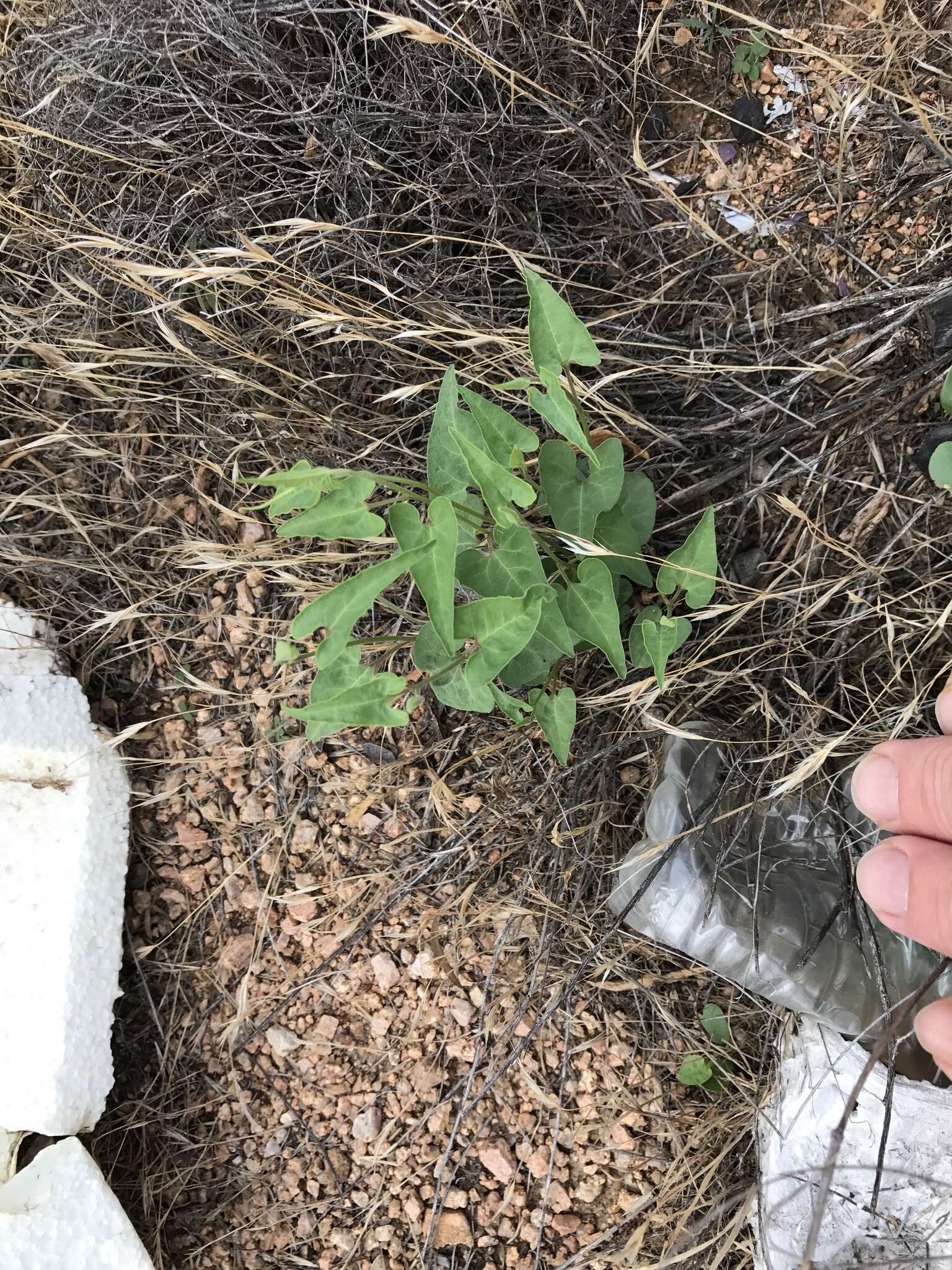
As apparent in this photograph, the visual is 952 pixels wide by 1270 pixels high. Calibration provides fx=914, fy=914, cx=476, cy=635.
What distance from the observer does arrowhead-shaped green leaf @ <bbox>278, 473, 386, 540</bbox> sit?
1.05 meters

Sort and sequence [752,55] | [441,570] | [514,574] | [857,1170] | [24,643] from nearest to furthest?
[441,570]
[514,574]
[857,1170]
[752,55]
[24,643]

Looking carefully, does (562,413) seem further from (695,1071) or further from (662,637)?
(695,1071)

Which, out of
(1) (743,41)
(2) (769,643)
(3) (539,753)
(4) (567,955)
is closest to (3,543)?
(3) (539,753)

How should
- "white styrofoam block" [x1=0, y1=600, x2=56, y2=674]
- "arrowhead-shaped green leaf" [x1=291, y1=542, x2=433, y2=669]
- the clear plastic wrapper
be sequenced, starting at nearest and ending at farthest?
1. "arrowhead-shaped green leaf" [x1=291, y1=542, x2=433, y2=669]
2. the clear plastic wrapper
3. "white styrofoam block" [x1=0, y1=600, x2=56, y2=674]

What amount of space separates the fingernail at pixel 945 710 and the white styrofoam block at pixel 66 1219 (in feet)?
5.34

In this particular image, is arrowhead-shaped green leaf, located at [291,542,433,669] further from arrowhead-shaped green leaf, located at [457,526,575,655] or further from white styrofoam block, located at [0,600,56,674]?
white styrofoam block, located at [0,600,56,674]

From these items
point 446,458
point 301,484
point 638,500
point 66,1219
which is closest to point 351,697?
point 301,484

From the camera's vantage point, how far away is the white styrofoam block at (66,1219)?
1.55 metres

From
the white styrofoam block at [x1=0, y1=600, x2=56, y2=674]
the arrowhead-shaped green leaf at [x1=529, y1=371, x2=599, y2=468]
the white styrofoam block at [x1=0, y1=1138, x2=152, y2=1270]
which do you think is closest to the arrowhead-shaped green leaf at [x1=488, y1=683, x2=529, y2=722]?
the arrowhead-shaped green leaf at [x1=529, y1=371, x2=599, y2=468]

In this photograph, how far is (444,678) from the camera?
1259mm

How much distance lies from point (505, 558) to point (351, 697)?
27 cm

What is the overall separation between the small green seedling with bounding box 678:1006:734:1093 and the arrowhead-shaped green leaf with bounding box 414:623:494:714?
30.7 inches

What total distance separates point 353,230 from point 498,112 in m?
0.34

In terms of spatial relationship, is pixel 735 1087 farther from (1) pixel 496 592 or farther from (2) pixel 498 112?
(2) pixel 498 112
